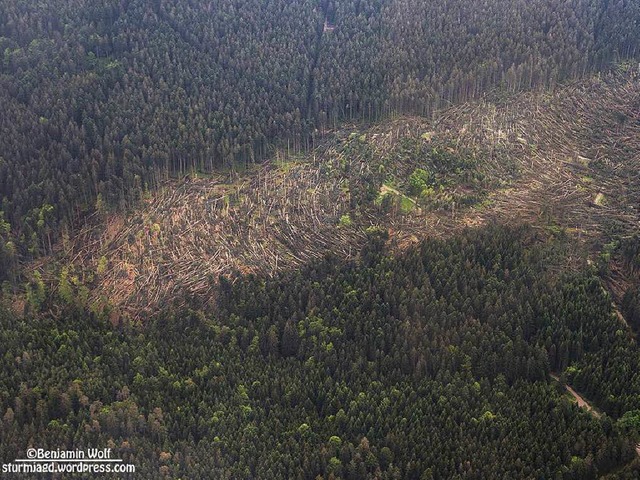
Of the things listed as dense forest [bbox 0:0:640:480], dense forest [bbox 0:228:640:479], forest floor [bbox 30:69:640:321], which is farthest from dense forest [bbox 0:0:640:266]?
dense forest [bbox 0:228:640:479]

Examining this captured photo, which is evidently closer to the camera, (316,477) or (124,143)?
(316,477)

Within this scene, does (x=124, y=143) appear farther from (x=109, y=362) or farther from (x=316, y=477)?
(x=316, y=477)

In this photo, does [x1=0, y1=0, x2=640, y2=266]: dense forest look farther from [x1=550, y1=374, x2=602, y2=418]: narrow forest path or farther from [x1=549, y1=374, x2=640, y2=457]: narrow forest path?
[x1=550, y1=374, x2=602, y2=418]: narrow forest path

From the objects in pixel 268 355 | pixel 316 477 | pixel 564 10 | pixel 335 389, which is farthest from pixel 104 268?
pixel 564 10

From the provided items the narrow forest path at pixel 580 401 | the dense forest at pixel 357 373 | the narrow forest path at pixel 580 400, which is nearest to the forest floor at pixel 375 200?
the dense forest at pixel 357 373

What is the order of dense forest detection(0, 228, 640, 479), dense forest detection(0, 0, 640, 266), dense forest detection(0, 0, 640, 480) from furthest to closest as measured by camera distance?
dense forest detection(0, 0, 640, 266) < dense forest detection(0, 0, 640, 480) < dense forest detection(0, 228, 640, 479)

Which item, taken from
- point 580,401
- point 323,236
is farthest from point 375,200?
point 580,401
